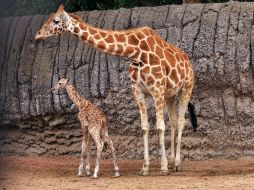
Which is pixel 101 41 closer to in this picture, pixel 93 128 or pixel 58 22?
pixel 58 22

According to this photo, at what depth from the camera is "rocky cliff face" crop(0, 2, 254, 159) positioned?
31.6 ft

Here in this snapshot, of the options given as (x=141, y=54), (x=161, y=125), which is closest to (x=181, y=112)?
(x=161, y=125)

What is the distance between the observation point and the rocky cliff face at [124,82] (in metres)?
9.62

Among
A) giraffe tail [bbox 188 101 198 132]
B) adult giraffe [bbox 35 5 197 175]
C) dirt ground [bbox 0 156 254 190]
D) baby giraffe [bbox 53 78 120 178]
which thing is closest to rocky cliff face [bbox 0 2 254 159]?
dirt ground [bbox 0 156 254 190]

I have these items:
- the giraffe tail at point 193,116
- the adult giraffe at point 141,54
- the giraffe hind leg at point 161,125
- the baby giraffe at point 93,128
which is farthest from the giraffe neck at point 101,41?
the giraffe tail at point 193,116

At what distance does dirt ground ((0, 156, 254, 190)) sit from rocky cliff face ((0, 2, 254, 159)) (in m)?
0.29

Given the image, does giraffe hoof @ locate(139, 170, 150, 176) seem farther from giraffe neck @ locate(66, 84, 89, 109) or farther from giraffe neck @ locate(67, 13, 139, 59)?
giraffe neck @ locate(67, 13, 139, 59)

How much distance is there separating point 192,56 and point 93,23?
5.13ft

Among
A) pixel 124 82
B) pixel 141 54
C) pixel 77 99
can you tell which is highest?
pixel 141 54

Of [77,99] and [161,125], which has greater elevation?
[77,99]

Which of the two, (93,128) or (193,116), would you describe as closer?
(93,128)

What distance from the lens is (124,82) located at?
998cm

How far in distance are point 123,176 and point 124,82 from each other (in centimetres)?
193

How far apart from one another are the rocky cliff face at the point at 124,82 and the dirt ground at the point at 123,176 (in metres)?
0.29
